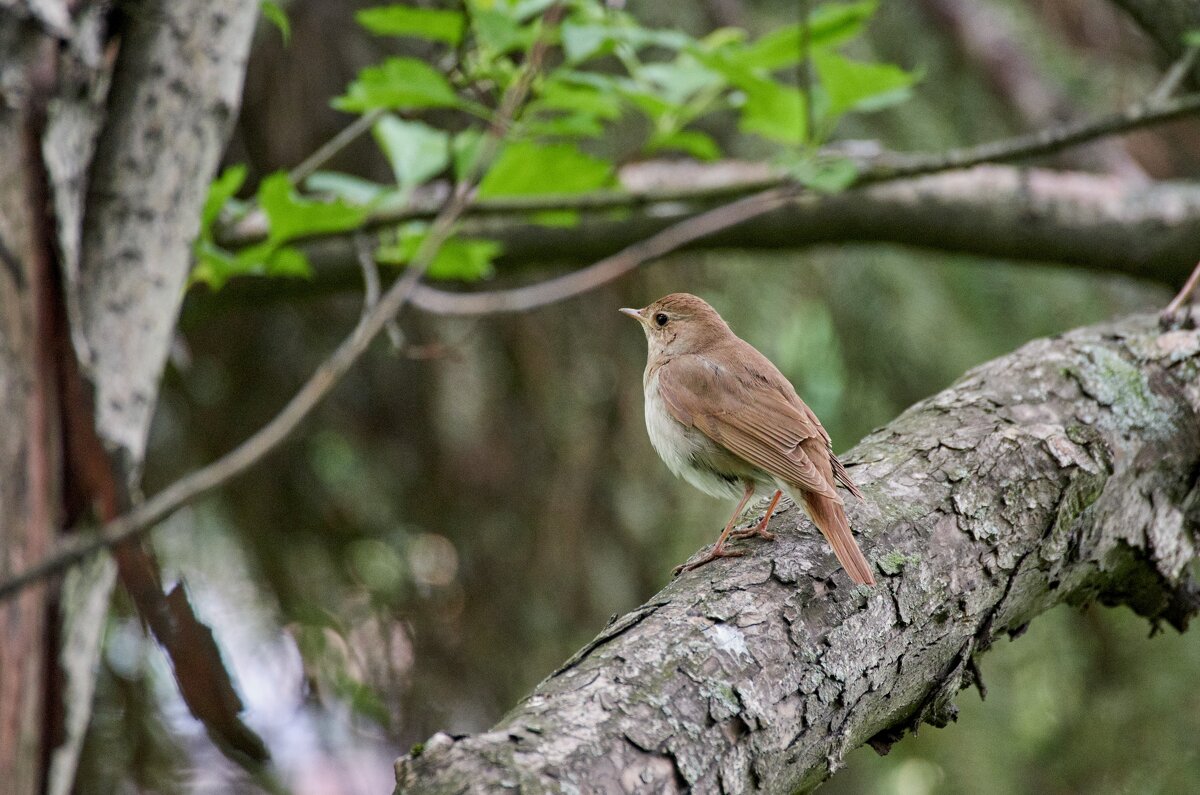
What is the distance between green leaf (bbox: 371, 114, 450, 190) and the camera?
2625 millimetres

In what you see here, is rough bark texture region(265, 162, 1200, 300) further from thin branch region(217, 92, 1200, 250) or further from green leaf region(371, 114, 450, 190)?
green leaf region(371, 114, 450, 190)

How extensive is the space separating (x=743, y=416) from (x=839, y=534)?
804 mm

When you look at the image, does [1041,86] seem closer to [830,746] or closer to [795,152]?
[795,152]

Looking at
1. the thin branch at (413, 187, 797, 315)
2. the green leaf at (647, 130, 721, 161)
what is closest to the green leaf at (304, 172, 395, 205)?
the thin branch at (413, 187, 797, 315)

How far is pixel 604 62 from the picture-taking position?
13.2 feet

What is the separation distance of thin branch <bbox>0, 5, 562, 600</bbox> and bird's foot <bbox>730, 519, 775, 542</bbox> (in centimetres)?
78

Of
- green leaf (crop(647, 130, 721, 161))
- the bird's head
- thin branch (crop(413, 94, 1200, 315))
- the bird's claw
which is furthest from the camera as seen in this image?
the bird's head

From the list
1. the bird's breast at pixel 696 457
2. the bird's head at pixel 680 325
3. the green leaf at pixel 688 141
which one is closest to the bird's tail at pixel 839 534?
the bird's breast at pixel 696 457

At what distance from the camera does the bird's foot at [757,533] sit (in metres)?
2.15

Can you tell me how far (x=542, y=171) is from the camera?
2.57 m

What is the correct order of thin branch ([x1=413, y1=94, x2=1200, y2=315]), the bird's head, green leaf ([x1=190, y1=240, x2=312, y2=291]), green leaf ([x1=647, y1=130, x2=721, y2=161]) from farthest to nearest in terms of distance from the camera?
the bird's head
thin branch ([x1=413, y1=94, x2=1200, y2=315])
green leaf ([x1=647, y1=130, x2=721, y2=161])
green leaf ([x1=190, y1=240, x2=312, y2=291])

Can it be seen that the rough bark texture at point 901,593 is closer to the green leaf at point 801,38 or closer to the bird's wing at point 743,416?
the bird's wing at point 743,416

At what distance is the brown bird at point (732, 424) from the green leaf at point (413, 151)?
0.78 metres

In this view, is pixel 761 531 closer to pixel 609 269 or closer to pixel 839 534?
pixel 839 534
